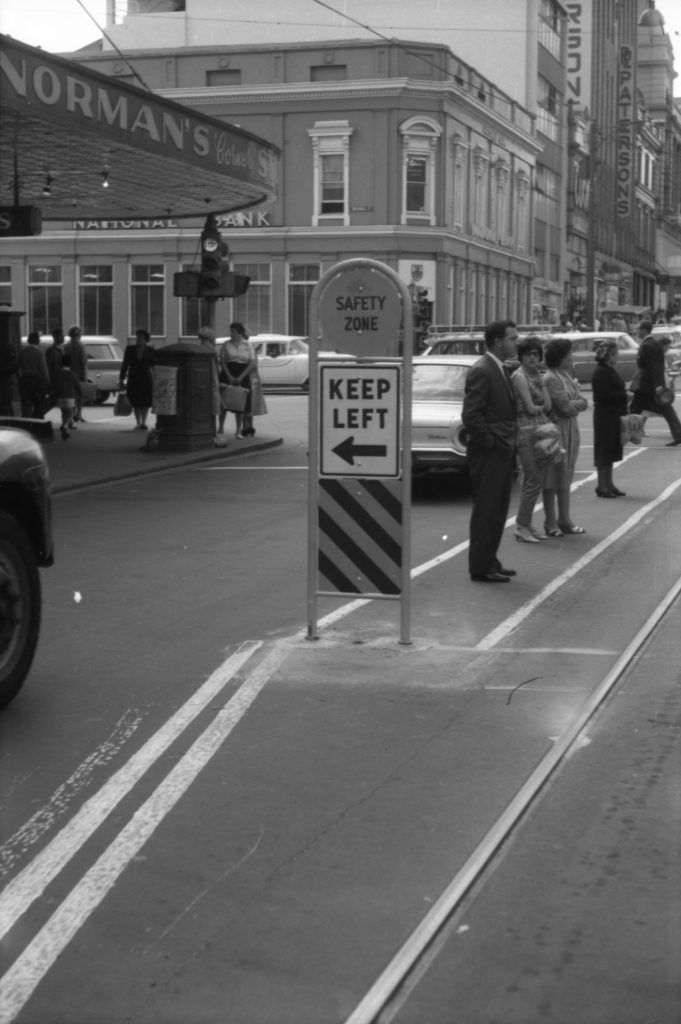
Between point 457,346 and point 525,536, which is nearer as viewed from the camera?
point 525,536

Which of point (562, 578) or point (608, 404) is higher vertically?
point (608, 404)

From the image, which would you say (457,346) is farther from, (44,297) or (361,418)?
(44,297)

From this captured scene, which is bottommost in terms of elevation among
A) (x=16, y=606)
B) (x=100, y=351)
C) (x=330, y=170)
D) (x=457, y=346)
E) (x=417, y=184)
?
(x=16, y=606)

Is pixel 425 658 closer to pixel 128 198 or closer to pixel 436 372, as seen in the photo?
pixel 436 372

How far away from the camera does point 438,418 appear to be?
16.4 meters

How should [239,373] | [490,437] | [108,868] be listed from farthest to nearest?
1. [239,373]
2. [490,437]
3. [108,868]

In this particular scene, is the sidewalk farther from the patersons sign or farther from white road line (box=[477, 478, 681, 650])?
white road line (box=[477, 478, 681, 650])

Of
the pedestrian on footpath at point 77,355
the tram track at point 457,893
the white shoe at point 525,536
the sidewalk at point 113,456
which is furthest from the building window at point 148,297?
the tram track at point 457,893

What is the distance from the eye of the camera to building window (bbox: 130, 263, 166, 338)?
56.6 meters

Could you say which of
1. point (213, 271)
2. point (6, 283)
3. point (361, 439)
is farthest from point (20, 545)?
point (6, 283)

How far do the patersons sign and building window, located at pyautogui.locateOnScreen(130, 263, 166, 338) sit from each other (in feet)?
113

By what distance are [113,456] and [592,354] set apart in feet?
85.1

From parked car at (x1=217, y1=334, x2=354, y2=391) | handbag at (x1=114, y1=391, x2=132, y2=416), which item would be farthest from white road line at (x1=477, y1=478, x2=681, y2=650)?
parked car at (x1=217, y1=334, x2=354, y2=391)

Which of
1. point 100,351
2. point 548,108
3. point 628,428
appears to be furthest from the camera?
point 548,108
